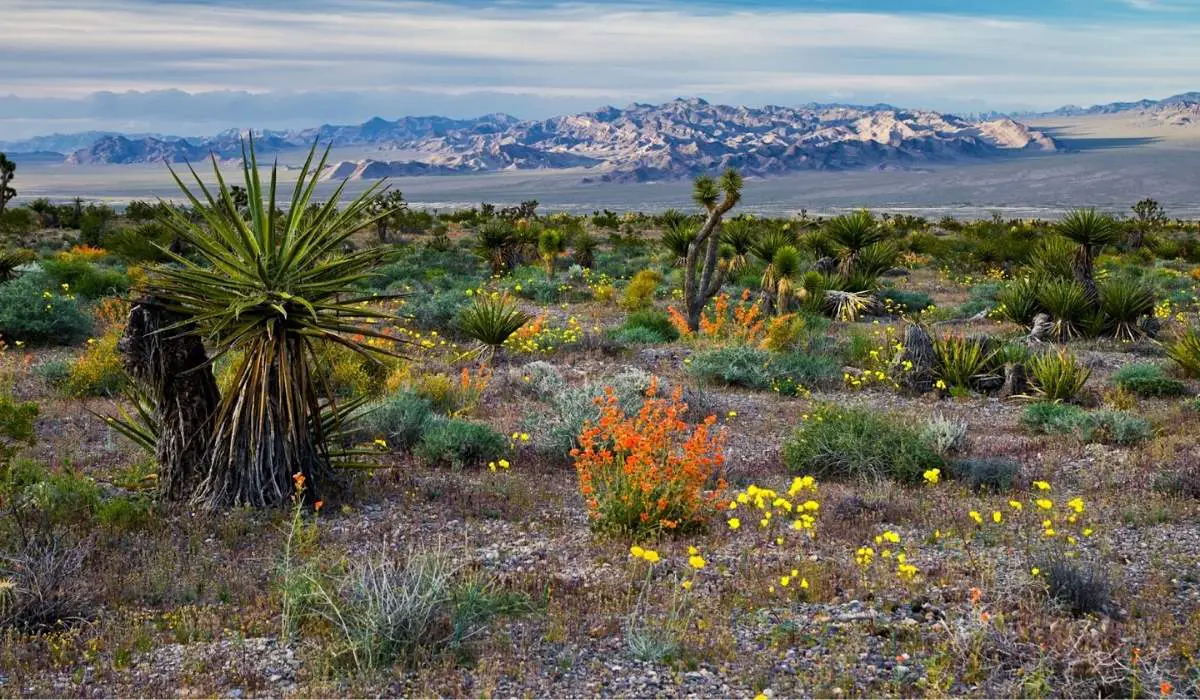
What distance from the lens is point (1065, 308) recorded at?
53.9ft

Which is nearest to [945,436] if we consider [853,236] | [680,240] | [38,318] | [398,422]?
[398,422]

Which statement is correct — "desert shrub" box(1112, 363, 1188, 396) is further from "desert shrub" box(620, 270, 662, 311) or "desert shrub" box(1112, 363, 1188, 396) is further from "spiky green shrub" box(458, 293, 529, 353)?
"desert shrub" box(620, 270, 662, 311)

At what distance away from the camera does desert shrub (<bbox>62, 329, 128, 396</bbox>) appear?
11.4 m

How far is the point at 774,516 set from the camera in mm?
7531

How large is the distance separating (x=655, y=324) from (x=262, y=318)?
10767mm

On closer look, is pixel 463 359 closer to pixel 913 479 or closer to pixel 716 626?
pixel 913 479

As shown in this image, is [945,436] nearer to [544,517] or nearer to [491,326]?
[544,517]

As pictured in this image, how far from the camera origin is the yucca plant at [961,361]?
1287cm

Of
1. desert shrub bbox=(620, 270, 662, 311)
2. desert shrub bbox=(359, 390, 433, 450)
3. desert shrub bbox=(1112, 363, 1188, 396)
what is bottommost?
desert shrub bbox=(1112, 363, 1188, 396)

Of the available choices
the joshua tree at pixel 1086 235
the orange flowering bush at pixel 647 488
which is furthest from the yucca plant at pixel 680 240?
the orange flowering bush at pixel 647 488

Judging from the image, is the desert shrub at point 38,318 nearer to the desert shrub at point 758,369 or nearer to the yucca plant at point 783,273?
the desert shrub at point 758,369

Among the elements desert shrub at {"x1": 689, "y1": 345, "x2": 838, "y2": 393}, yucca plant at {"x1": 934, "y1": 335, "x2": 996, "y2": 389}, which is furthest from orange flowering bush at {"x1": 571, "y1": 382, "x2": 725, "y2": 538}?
yucca plant at {"x1": 934, "y1": 335, "x2": 996, "y2": 389}

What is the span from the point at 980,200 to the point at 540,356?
123m

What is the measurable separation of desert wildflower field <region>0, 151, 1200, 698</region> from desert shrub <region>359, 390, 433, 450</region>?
0.14 ft
